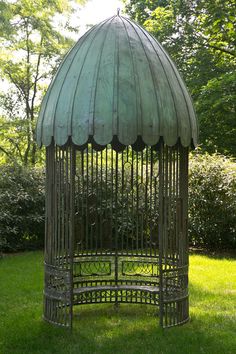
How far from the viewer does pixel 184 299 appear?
6.41 metres

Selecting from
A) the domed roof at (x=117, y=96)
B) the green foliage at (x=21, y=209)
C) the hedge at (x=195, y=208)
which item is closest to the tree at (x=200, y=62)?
the hedge at (x=195, y=208)

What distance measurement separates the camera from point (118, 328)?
629cm

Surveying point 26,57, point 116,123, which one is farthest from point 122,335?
point 26,57

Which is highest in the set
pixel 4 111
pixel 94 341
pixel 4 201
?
pixel 4 111

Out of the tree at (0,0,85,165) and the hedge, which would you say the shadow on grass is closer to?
the hedge

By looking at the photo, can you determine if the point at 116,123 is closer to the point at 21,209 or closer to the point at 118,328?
the point at 118,328

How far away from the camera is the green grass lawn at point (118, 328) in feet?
18.0

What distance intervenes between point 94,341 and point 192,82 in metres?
14.2

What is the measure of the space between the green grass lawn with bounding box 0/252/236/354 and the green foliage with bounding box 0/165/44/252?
4.45 metres

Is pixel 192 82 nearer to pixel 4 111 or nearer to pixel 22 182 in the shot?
pixel 22 182

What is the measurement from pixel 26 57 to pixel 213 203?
578 inches

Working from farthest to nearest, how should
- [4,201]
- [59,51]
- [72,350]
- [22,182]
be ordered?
[59,51] → [22,182] → [4,201] → [72,350]

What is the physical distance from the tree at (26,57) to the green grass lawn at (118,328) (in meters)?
12.1

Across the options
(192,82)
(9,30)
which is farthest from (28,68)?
(192,82)
